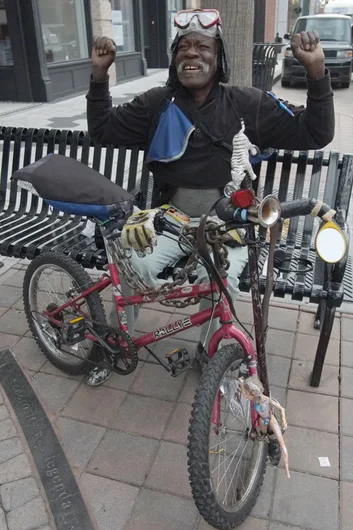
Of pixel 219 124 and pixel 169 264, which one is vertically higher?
pixel 219 124

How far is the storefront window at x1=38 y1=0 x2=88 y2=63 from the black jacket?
887cm

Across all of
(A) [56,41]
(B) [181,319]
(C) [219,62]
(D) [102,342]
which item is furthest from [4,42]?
(B) [181,319]

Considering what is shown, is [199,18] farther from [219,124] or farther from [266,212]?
[266,212]

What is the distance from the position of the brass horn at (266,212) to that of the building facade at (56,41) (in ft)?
31.5

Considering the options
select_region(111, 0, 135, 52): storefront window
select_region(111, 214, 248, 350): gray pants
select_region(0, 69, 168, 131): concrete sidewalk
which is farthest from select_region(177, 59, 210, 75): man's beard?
select_region(111, 0, 135, 52): storefront window

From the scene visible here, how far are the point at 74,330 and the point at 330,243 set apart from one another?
4.63 ft

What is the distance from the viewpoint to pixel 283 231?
3.15m

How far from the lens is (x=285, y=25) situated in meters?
35.6

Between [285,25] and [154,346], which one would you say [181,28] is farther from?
[285,25]

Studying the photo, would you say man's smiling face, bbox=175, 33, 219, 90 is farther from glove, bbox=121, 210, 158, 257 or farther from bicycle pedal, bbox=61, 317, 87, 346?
bicycle pedal, bbox=61, 317, 87, 346

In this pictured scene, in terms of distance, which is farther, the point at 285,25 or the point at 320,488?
the point at 285,25

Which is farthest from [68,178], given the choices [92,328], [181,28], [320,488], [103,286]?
[320,488]

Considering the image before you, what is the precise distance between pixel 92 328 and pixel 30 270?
1.86ft

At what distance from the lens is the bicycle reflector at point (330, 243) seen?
1576mm
